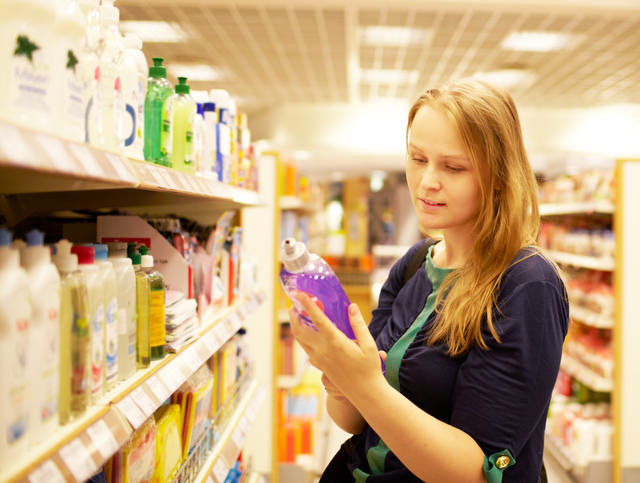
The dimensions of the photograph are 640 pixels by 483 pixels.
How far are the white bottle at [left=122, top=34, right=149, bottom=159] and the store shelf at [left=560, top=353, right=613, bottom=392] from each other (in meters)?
3.98

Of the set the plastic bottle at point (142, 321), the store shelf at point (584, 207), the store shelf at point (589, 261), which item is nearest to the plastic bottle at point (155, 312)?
the plastic bottle at point (142, 321)

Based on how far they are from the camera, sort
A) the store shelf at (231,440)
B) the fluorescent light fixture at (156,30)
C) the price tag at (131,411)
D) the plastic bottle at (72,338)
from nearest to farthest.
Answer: the plastic bottle at (72,338), the price tag at (131,411), the store shelf at (231,440), the fluorescent light fixture at (156,30)

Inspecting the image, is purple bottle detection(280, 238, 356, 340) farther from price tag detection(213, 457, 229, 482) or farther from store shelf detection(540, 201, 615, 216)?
store shelf detection(540, 201, 615, 216)

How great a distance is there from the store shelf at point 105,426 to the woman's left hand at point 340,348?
0.35m

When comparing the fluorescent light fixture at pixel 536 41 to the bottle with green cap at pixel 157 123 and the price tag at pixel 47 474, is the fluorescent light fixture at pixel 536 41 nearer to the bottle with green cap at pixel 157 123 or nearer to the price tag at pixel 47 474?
the bottle with green cap at pixel 157 123

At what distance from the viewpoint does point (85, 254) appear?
1.04 m

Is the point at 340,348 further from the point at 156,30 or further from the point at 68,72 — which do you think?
the point at 156,30

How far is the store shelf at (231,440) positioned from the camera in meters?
1.80

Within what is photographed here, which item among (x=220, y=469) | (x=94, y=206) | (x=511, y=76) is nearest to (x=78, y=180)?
(x=94, y=206)

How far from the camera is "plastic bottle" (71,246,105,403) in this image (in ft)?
3.39

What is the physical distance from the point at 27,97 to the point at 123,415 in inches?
23.5

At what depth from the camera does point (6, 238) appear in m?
0.81

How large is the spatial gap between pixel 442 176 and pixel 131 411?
850 millimetres

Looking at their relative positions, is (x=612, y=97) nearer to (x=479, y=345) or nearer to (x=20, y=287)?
(x=479, y=345)
